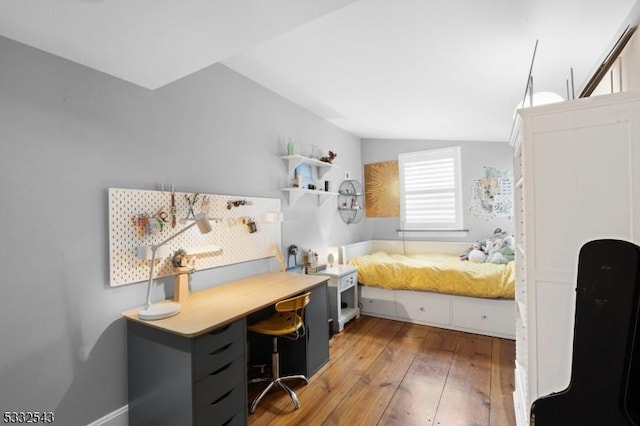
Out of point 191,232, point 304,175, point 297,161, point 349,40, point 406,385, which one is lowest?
point 406,385

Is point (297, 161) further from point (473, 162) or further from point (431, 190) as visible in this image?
point (473, 162)

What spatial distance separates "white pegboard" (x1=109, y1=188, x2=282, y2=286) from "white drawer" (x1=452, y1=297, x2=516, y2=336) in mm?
2140

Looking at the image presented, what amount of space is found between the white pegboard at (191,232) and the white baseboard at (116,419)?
0.75 metres

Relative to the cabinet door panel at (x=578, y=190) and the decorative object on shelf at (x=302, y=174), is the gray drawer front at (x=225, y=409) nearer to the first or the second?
the cabinet door panel at (x=578, y=190)

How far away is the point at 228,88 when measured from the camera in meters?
2.54

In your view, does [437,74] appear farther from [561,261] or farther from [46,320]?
[46,320]

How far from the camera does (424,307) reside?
3396 millimetres

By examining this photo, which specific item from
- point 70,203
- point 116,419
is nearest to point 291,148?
point 70,203

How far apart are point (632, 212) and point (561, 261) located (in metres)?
0.31

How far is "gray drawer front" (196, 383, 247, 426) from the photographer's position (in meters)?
1.49

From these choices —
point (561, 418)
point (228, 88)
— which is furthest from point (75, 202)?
point (561, 418)

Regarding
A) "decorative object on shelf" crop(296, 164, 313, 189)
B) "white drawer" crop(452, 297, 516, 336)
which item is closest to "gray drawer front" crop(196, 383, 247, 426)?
"decorative object on shelf" crop(296, 164, 313, 189)

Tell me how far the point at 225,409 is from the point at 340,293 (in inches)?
75.8

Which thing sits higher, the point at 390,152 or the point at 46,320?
the point at 390,152
